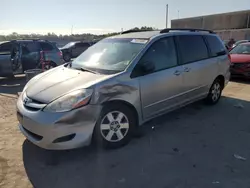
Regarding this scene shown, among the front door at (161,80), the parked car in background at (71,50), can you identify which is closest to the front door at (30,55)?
the front door at (161,80)

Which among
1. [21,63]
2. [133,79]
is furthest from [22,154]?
[21,63]

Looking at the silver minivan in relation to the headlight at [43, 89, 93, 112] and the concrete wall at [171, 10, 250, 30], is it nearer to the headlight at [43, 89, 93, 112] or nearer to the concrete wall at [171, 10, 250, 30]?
the headlight at [43, 89, 93, 112]

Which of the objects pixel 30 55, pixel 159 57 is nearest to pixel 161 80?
pixel 159 57

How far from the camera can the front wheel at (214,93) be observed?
18.7 feet

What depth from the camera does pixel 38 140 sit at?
321cm

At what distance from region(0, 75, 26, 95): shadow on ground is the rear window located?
556cm

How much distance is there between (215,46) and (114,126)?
355 centimetres

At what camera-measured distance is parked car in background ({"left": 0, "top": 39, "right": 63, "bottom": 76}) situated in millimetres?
8750

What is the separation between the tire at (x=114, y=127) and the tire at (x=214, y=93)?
272 centimetres

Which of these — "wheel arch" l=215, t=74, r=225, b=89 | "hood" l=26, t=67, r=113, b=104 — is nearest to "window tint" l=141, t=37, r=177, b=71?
"hood" l=26, t=67, r=113, b=104

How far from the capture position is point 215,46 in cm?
571

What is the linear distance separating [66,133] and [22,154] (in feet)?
3.00

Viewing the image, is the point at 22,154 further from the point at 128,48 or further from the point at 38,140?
the point at 128,48

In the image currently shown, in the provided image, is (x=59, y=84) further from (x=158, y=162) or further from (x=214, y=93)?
(x=214, y=93)
